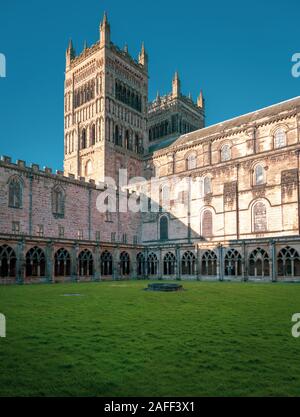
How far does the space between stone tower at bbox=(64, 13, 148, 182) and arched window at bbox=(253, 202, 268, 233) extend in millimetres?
21764

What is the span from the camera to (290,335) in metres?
7.25

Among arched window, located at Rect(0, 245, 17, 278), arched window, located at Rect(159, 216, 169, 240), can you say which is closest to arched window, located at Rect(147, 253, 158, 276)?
arched window, located at Rect(159, 216, 169, 240)

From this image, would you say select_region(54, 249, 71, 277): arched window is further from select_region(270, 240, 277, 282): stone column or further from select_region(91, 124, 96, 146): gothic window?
select_region(91, 124, 96, 146): gothic window

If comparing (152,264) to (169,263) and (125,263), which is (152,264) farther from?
(125,263)

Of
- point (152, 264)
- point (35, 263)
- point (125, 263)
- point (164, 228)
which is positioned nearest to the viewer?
point (35, 263)

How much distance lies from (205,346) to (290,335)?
6.93ft

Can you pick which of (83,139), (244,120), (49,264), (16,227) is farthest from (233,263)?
(83,139)

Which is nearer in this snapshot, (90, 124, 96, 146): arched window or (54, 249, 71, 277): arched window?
(54, 249, 71, 277): arched window

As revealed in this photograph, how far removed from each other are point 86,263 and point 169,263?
899cm

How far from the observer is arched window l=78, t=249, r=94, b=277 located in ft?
104

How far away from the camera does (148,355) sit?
18.8 feet

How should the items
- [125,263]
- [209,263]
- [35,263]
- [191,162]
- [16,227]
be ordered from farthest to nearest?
1. [191,162]
2. [125,263]
3. [16,227]
4. [209,263]
5. [35,263]
